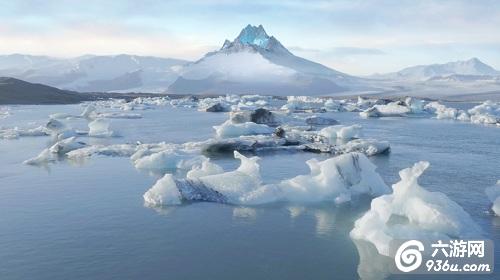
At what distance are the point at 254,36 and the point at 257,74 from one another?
43984mm

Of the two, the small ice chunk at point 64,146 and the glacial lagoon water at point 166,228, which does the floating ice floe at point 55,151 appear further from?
the glacial lagoon water at point 166,228

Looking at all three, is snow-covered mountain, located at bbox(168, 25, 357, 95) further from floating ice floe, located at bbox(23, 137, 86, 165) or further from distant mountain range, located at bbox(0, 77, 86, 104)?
floating ice floe, located at bbox(23, 137, 86, 165)

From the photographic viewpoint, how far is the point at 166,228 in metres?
11.3

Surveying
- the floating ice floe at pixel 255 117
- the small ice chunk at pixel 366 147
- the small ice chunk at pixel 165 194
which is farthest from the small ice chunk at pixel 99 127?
the small ice chunk at pixel 165 194

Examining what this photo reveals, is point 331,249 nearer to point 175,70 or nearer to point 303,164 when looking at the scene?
point 303,164

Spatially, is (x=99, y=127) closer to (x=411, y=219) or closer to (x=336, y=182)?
(x=336, y=182)

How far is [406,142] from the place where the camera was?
1037 inches

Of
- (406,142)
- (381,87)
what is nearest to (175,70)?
(381,87)

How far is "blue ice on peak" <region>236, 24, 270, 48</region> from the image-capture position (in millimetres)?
175650

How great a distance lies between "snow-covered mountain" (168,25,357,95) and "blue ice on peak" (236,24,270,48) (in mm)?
3049

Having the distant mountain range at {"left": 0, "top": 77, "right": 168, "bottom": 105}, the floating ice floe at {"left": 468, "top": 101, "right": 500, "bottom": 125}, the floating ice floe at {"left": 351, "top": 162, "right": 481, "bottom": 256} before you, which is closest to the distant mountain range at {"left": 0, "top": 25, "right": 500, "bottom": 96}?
the distant mountain range at {"left": 0, "top": 77, "right": 168, "bottom": 105}

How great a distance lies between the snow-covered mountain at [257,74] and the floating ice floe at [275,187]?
109m

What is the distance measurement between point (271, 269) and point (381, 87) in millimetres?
130085

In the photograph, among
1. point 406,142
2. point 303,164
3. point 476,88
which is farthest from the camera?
point 476,88
